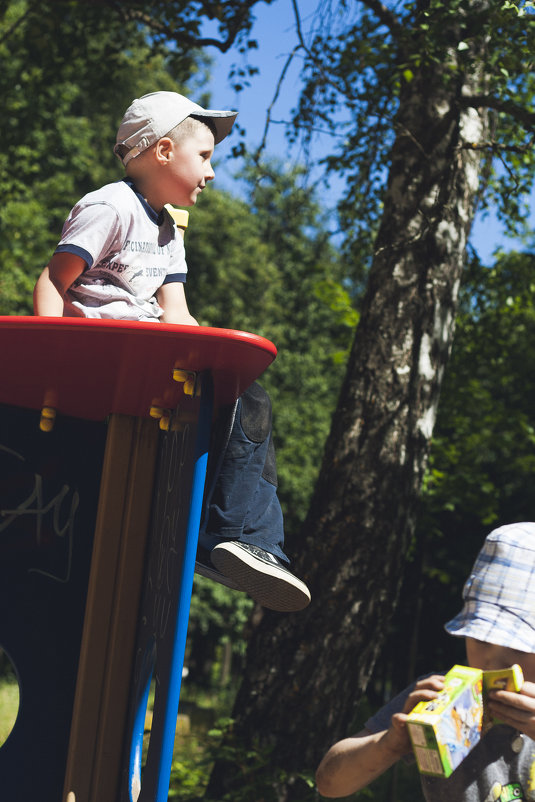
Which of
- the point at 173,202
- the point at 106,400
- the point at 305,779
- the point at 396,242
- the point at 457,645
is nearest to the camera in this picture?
the point at 106,400

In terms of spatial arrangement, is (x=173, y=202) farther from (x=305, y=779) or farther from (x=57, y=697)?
(x=305, y=779)

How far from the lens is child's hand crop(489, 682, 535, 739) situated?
1.55 meters

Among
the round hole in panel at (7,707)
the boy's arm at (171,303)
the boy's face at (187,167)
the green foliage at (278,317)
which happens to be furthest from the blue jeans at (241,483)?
the green foliage at (278,317)

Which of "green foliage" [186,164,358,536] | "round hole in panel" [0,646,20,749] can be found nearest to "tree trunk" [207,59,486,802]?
"round hole in panel" [0,646,20,749]

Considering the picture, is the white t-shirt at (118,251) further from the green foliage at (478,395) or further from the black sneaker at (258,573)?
the green foliage at (478,395)

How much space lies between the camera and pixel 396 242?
13.9ft

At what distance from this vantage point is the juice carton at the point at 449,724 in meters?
1.36

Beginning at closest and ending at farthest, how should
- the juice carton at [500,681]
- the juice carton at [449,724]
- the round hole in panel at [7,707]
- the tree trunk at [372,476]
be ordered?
1. the juice carton at [449,724]
2. the juice carton at [500,681]
3. the tree trunk at [372,476]
4. the round hole in panel at [7,707]

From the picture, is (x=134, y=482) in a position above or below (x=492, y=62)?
below

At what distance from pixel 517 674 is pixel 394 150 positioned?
3465 millimetres

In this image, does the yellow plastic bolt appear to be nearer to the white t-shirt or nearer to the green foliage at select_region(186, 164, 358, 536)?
the white t-shirt

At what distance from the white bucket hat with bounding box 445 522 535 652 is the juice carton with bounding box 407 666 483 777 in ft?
0.44

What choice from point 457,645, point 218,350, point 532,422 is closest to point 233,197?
point 532,422

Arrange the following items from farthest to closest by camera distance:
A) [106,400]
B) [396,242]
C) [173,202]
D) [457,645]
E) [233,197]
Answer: [233,197] → [457,645] → [396,242] → [173,202] → [106,400]
